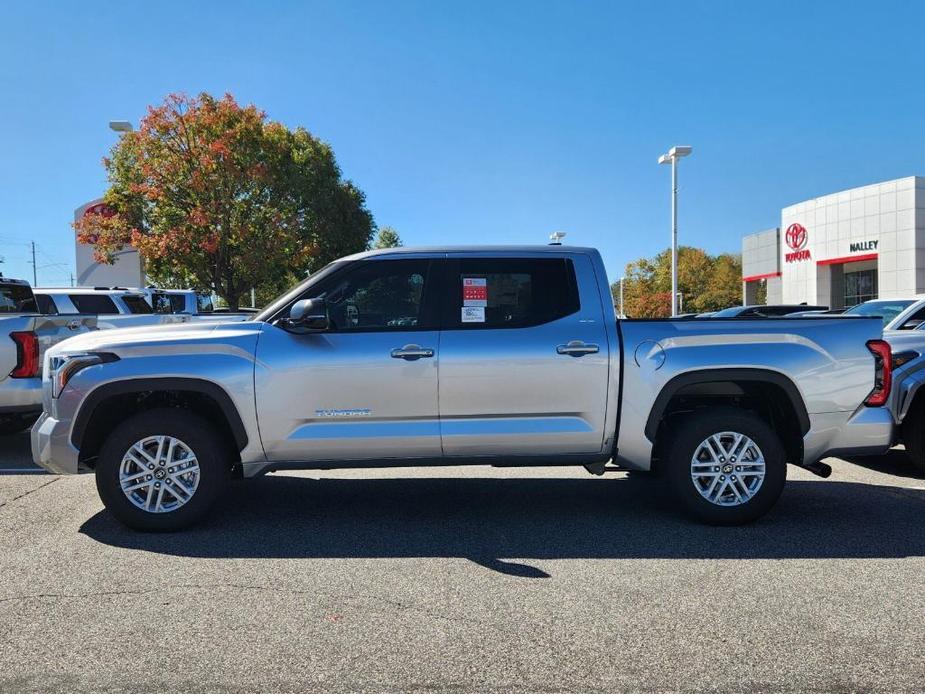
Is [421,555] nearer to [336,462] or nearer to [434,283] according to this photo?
[336,462]

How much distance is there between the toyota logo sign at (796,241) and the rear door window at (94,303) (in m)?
34.6

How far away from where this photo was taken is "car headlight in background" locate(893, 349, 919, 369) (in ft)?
21.9

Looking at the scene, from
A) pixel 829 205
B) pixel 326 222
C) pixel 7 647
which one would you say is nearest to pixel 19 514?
pixel 7 647

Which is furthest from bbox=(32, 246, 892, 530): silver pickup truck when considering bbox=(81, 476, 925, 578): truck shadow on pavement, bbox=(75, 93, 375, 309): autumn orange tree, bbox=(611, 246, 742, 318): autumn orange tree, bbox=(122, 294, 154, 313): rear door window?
bbox=(611, 246, 742, 318): autumn orange tree

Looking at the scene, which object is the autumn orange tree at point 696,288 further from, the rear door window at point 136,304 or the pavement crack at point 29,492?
the pavement crack at point 29,492

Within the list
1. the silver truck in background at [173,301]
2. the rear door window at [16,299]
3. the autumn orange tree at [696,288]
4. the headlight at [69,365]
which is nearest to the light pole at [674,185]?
the silver truck in background at [173,301]

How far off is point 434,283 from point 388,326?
0.46 meters

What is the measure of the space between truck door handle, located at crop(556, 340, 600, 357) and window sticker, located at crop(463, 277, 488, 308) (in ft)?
2.01

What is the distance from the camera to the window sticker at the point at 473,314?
517 cm

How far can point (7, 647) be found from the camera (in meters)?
3.38

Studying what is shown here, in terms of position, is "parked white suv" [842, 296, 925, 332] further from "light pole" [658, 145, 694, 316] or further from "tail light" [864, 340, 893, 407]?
"light pole" [658, 145, 694, 316]

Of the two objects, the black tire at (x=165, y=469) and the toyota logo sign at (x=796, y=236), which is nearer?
the black tire at (x=165, y=469)

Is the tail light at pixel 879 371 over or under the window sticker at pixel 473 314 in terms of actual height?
under

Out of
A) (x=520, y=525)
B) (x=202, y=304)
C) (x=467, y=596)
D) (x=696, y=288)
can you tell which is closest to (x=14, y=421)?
(x=520, y=525)
